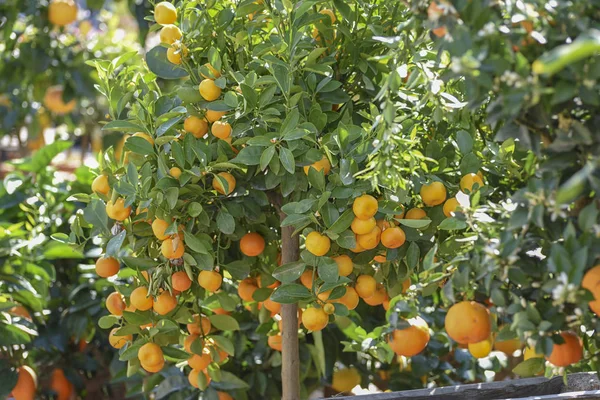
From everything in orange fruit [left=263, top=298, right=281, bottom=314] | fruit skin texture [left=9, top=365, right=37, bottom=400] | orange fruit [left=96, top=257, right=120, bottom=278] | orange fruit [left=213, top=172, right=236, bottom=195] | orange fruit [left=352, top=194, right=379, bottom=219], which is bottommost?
fruit skin texture [left=9, top=365, right=37, bottom=400]

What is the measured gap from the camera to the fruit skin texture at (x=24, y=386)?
1496 millimetres

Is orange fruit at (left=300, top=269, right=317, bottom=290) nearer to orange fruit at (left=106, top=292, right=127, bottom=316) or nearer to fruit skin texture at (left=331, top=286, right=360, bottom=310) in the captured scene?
fruit skin texture at (left=331, top=286, right=360, bottom=310)

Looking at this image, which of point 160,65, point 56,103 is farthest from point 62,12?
point 160,65

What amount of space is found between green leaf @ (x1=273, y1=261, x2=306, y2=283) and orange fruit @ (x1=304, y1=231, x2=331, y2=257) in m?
0.06

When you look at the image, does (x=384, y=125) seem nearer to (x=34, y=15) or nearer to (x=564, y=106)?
(x=564, y=106)

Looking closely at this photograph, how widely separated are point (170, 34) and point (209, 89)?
0.10 m

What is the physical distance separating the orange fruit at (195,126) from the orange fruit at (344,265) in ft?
0.78

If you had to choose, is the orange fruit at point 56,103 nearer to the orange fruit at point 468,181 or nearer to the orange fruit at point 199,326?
the orange fruit at point 199,326

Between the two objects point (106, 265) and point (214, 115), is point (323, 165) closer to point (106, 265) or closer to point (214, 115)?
point (214, 115)

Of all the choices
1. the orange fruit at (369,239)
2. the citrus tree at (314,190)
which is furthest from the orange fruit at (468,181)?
the orange fruit at (369,239)

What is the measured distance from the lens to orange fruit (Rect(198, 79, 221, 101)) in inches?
39.2

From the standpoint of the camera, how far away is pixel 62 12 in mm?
2350

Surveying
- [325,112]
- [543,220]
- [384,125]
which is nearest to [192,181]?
[325,112]

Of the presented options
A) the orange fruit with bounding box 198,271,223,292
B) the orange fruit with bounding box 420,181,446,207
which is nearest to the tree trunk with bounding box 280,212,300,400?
the orange fruit with bounding box 198,271,223,292
